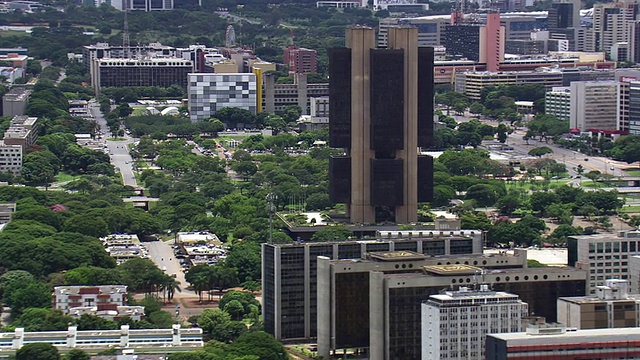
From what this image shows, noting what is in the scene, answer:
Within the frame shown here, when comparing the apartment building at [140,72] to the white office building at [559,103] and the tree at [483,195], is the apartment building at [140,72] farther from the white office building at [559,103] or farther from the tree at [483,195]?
the tree at [483,195]

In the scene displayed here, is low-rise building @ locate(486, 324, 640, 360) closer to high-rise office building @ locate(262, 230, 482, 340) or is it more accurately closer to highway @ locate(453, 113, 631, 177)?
high-rise office building @ locate(262, 230, 482, 340)

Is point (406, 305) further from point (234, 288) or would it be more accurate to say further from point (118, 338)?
point (234, 288)

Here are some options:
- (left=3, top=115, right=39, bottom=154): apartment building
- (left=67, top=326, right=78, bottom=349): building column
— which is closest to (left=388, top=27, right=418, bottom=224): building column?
(left=67, top=326, right=78, bottom=349): building column

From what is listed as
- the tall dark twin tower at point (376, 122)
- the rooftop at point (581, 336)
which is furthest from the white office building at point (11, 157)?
the rooftop at point (581, 336)

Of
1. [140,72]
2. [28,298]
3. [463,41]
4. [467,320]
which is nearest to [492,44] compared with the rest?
[463,41]

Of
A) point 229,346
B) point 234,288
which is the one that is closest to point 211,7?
point 234,288

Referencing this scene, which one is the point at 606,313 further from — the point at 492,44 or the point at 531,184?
the point at 492,44

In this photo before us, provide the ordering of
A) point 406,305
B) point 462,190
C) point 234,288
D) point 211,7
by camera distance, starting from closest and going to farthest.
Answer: point 406,305, point 234,288, point 462,190, point 211,7
